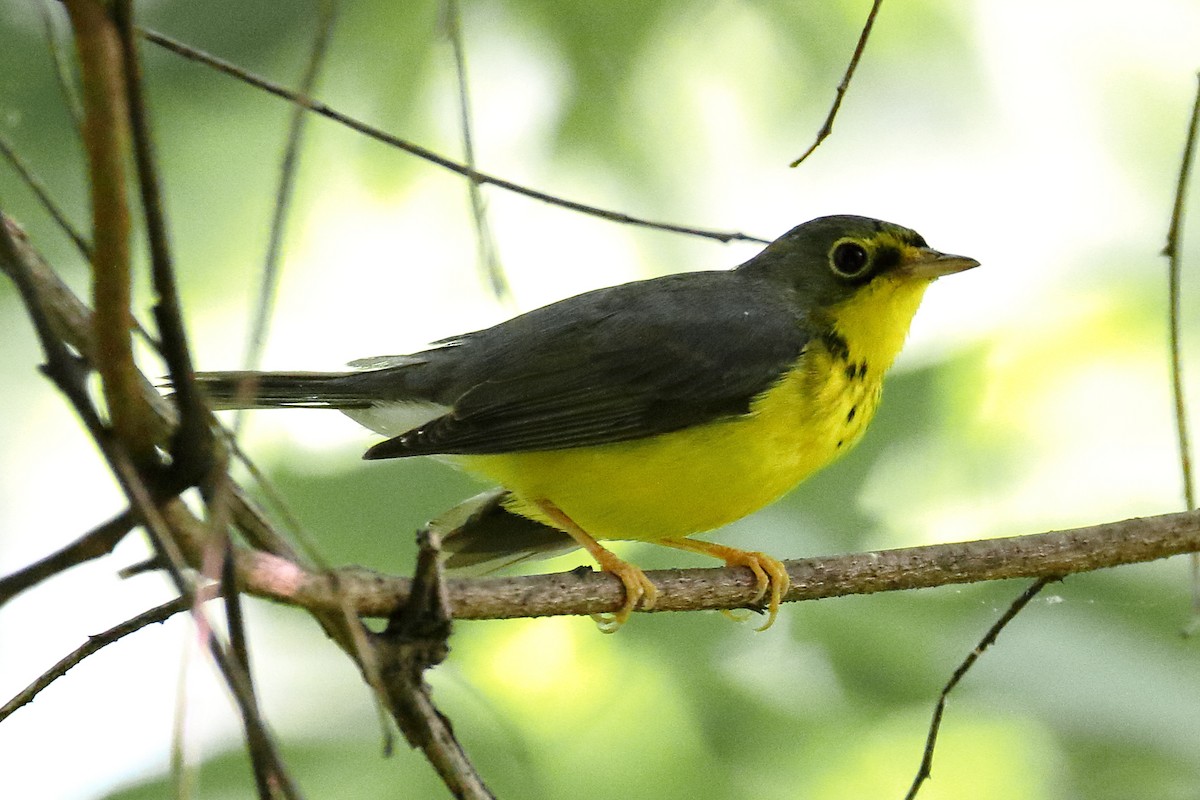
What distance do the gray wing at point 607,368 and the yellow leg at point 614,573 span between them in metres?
0.27

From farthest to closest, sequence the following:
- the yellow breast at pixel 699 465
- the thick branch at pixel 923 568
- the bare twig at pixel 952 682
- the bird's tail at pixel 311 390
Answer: the bird's tail at pixel 311 390 → the yellow breast at pixel 699 465 → the thick branch at pixel 923 568 → the bare twig at pixel 952 682

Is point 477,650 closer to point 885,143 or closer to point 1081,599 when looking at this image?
point 1081,599

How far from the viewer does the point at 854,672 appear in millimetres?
4184

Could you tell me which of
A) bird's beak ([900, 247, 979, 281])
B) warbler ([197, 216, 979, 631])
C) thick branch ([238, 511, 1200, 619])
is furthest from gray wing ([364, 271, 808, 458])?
thick branch ([238, 511, 1200, 619])

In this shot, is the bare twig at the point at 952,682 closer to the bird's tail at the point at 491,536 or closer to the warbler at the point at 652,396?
the warbler at the point at 652,396

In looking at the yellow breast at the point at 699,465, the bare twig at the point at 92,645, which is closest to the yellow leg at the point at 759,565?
the yellow breast at the point at 699,465

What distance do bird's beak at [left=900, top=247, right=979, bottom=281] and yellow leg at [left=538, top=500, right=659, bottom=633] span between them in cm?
125

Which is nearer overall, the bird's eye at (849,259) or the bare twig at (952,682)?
the bare twig at (952,682)

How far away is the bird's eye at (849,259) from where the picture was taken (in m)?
3.84

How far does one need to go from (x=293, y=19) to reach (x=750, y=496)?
2415 mm

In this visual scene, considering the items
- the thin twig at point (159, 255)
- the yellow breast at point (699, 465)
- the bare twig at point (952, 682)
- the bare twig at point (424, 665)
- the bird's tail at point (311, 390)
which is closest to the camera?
the thin twig at point (159, 255)

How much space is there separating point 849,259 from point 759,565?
1069 mm

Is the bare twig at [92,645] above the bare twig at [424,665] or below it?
above

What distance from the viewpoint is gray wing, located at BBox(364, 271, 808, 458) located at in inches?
135
